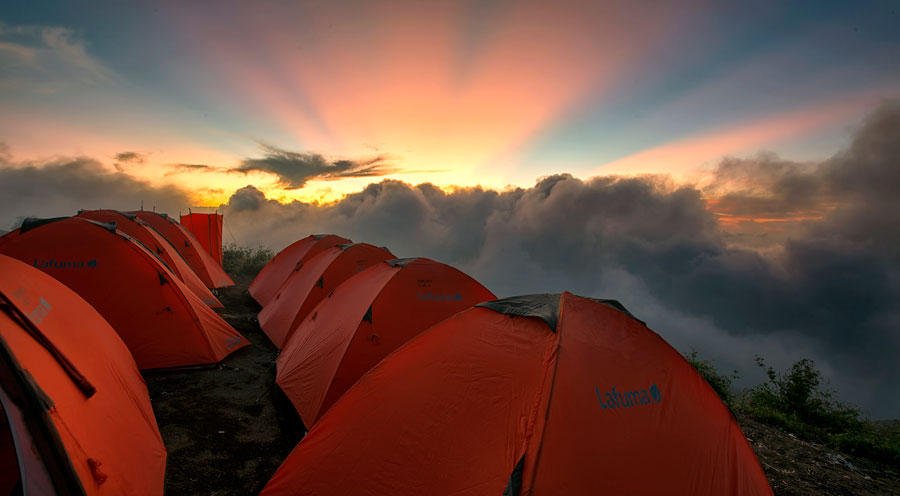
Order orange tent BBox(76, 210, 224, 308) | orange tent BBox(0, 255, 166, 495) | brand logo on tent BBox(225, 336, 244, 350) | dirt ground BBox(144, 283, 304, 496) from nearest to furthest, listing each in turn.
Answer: orange tent BBox(0, 255, 166, 495) < dirt ground BBox(144, 283, 304, 496) < brand logo on tent BBox(225, 336, 244, 350) < orange tent BBox(76, 210, 224, 308)

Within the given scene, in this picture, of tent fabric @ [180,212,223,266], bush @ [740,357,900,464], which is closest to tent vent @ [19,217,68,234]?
tent fabric @ [180,212,223,266]

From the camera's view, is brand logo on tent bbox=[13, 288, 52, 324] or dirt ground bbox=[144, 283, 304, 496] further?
dirt ground bbox=[144, 283, 304, 496]

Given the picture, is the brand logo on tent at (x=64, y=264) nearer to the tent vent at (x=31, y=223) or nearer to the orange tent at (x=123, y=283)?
the orange tent at (x=123, y=283)

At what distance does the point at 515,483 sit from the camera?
2.82 m

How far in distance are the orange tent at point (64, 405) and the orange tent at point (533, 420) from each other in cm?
131

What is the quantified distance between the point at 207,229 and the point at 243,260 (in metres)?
2.37

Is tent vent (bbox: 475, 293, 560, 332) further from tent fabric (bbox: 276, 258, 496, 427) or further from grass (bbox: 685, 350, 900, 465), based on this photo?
grass (bbox: 685, 350, 900, 465)

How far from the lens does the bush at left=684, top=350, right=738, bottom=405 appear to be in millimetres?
9430

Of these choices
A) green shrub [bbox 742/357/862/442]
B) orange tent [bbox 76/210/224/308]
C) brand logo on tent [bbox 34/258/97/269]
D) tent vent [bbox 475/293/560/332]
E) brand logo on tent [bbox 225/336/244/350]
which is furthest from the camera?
orange tent [bbox 76/210/224/308]

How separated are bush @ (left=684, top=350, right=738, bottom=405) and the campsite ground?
6.54 ft

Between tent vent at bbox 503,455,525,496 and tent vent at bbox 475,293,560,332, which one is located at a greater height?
tent vent at bbox 475,293,560,332

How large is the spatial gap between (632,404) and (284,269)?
38.4 ft

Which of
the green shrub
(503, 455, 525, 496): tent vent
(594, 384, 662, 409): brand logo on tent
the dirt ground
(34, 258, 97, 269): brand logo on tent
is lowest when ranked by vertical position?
the green shrub

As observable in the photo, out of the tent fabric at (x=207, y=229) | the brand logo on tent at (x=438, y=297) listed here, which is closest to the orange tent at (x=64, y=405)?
the brand logo on tent at (x=438, y=297)
